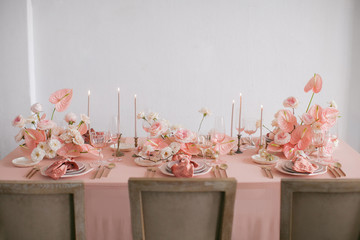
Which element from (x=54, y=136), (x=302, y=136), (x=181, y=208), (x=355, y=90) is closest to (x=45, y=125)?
(x=54, y=136)

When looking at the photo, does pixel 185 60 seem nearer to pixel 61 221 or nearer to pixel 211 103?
pixel 211 103

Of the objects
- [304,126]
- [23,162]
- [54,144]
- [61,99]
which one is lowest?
[23,162]

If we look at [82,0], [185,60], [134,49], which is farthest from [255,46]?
[82,0]

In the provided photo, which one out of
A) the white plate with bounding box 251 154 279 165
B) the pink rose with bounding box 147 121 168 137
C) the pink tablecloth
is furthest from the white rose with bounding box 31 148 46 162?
the white plate with bounding box 251 154 279 165

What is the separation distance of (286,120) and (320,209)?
2.67 ft

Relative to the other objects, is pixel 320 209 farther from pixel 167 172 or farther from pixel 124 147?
pixel 124 147

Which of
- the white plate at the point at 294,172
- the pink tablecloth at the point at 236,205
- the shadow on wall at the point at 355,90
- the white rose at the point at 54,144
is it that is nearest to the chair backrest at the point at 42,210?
the pink tablecloth at the point at 236,205

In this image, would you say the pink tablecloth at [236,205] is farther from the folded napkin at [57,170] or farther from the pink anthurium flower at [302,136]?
the pink anthurium flower at [302,136]

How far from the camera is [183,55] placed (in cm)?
395

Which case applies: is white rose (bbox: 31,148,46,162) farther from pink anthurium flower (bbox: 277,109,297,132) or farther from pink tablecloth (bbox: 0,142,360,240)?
pink anthurium flower (bbox: 277,109,297,132)

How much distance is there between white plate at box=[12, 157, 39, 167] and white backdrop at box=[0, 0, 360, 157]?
1764mm

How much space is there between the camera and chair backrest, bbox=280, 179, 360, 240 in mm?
1471

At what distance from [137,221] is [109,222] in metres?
0.53

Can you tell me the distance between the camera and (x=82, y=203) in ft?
4.90
